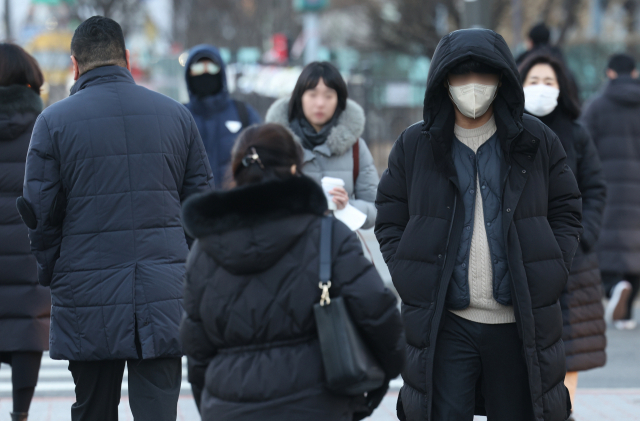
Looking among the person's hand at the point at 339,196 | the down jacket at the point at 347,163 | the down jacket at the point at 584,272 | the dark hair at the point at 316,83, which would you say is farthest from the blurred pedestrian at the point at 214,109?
the down jacket at the point at 584,272

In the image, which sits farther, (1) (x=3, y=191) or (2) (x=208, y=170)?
(1) (x=3, y=191)

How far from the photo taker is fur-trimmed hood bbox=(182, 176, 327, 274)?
286 centimetres

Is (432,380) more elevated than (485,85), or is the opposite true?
(485,85)

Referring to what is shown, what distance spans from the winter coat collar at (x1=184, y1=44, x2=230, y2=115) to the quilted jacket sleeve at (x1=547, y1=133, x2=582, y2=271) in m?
3.36

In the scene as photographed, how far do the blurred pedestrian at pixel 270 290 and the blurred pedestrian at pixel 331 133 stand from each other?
7.56 ft

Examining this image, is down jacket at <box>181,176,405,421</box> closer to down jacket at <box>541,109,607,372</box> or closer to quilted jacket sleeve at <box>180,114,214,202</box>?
quilted jacket sleeve at <box>180,114,214,202</box>

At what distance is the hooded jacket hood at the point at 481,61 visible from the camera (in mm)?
3592

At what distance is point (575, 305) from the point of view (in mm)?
5082

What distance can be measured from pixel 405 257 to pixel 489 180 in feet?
1.45

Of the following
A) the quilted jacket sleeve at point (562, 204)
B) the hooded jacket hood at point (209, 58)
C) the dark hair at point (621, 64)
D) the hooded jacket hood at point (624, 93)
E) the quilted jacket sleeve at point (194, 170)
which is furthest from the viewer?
the dark hair at point (621, 64)

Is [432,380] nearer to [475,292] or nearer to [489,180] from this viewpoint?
[475,292]

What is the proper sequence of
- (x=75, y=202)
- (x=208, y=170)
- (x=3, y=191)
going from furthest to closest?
(x=3, y=191) → (x=208, y=170) → (x=75, y=202)

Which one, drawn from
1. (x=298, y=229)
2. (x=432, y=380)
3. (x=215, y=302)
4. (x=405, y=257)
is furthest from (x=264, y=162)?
(x=432, y=380)

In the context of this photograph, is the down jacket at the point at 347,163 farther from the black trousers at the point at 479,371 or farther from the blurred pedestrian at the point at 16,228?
the black trousers at the point at 479,371
